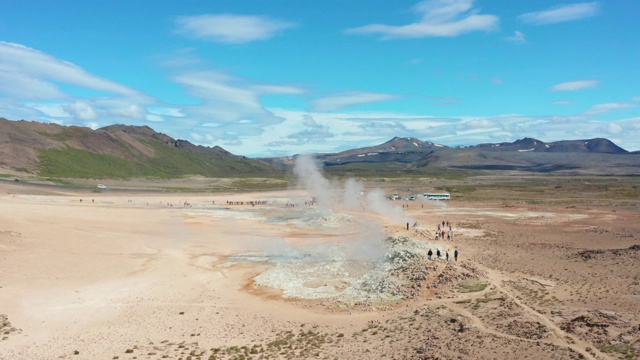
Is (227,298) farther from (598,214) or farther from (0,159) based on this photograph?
(0,159)

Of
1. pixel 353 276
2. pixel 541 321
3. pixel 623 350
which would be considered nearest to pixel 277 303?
pixel 353 276

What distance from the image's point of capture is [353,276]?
35875mm

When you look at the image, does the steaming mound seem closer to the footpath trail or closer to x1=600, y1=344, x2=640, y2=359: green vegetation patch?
the footpath trail

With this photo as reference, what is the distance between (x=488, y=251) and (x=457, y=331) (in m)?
25.0

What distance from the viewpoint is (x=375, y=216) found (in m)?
79.6

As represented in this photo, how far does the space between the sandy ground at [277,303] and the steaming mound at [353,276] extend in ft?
3.12

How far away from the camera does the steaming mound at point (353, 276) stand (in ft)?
99.2

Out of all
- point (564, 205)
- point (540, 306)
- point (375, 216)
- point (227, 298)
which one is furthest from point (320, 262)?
point (564, 205)

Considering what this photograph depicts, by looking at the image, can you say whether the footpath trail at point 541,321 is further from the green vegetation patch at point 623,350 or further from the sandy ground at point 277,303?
the green vegetation patch at point 623,350

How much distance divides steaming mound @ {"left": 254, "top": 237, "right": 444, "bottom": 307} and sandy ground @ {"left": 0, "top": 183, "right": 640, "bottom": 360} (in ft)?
3.12

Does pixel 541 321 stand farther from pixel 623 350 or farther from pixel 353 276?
pixel 353 276

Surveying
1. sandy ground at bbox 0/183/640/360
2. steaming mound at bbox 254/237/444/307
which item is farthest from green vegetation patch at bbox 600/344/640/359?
steaming mound at bbox 254/237/444/307

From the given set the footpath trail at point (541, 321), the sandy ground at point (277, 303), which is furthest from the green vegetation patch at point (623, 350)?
the footpath trail at point (541, 321)

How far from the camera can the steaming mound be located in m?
30.2
